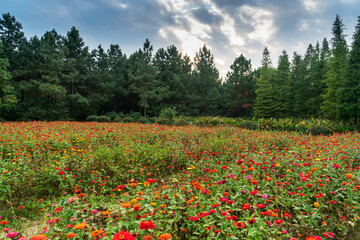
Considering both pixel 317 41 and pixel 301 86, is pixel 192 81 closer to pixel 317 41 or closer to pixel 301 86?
pixel 301 86

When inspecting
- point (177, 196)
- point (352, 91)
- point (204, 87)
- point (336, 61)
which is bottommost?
point (177, 196)

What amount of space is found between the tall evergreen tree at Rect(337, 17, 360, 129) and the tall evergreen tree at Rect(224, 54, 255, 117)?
13.6 m

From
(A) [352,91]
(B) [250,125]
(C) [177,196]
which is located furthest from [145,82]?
(C) [177,196]

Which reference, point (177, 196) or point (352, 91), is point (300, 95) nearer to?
point (352, 91)

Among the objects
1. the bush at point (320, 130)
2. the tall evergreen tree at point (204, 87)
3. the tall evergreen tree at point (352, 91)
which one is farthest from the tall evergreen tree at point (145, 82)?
the tall evergreen tree at point (352, 91)

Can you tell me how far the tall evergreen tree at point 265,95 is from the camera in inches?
1075

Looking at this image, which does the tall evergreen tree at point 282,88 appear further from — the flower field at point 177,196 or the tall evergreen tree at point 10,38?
the tall evergreen tree at point 10,38

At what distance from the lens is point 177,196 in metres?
2.35

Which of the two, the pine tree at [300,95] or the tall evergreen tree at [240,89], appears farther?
the tall evergreen tree at [240,89]

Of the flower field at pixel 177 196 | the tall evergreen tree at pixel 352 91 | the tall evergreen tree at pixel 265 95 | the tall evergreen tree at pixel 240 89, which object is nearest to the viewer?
the flower field at pixel 177 196

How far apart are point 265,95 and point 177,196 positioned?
28.5 meters

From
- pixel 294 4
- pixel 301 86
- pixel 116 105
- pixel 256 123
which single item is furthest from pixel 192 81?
pixel 294 4

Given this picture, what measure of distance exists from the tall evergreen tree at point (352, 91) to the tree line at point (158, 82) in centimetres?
6

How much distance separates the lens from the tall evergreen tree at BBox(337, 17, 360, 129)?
1487cm
